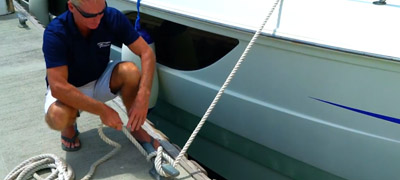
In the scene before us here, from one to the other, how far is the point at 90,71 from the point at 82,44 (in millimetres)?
207

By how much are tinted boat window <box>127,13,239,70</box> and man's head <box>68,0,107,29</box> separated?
2.78 feet

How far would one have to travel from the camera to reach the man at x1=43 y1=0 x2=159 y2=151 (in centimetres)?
210

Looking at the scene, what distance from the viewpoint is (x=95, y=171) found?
2348 mm

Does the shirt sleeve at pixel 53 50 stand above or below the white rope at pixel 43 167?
above

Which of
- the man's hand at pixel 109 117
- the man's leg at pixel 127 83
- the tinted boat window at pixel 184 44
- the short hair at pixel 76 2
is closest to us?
the short hair at pixel 76 2

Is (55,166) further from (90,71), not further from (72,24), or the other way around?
(72,24)

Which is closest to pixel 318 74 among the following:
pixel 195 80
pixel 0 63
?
pixel 195 80

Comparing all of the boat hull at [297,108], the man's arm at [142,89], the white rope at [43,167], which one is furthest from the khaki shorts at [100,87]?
the boat hull at [297,108]

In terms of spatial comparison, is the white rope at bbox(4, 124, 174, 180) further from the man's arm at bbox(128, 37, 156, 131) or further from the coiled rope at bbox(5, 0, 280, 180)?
the man's arm at bbox(128, 37, 156, 131)

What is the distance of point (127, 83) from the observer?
2.38 metres

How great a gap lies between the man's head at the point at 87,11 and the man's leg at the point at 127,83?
33 cm

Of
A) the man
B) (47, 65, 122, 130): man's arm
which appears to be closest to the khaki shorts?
the man

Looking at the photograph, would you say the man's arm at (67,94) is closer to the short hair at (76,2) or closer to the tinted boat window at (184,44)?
the short hair at (76,2)

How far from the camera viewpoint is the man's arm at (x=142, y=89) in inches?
89.0
